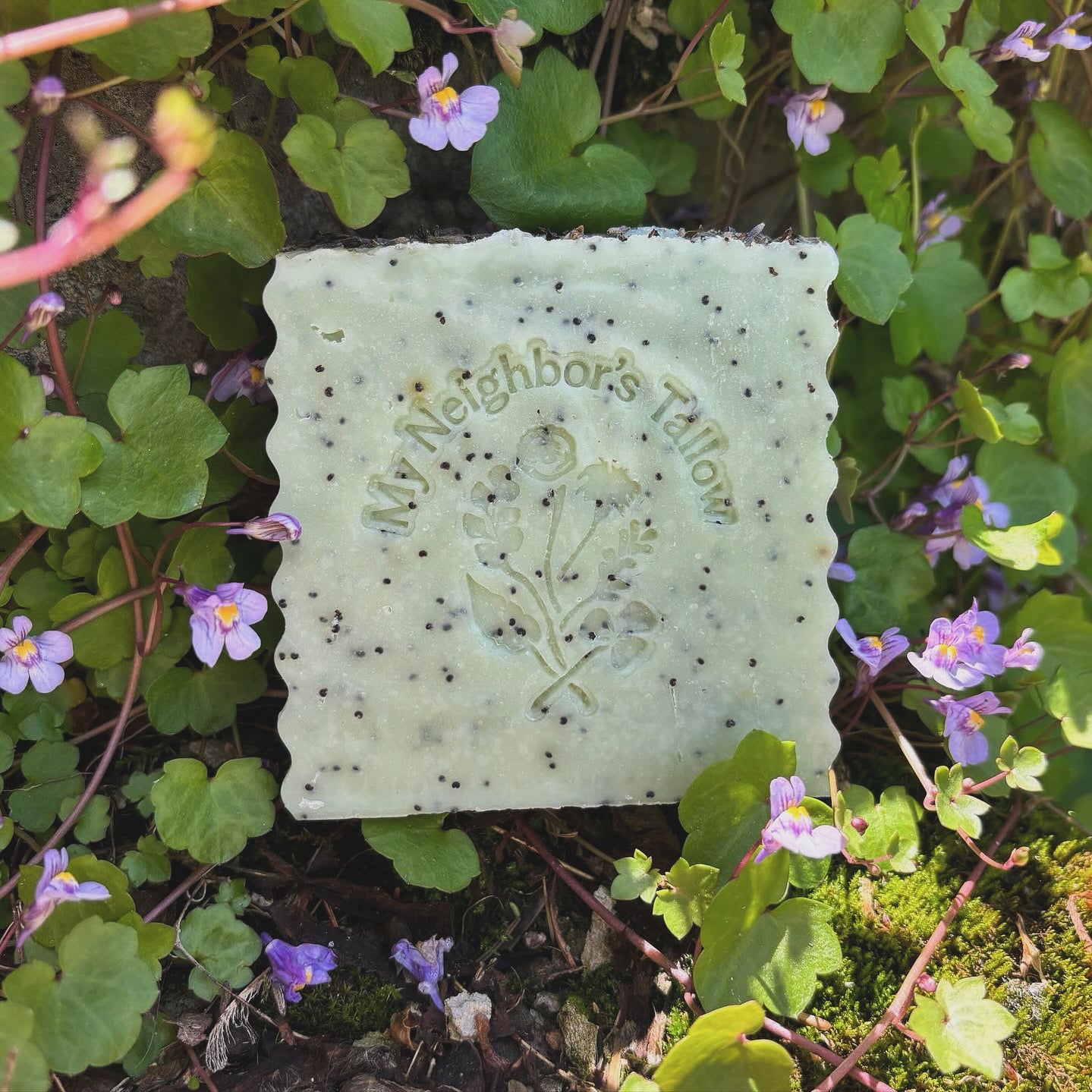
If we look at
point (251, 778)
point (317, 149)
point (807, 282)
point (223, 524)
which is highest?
point (317, 149)

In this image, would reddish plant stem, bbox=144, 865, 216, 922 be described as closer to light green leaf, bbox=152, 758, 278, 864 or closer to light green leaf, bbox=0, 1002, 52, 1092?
light green leaf, bbox=152, 758, 278, 864

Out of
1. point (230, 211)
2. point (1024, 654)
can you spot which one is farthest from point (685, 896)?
point (230, 211)

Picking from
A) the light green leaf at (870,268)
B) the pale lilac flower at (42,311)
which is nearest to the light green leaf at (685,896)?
the light green leaf at (870,268)

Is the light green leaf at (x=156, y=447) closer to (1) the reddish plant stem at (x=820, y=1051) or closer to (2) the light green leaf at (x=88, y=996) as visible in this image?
(2) the light green leaf at (x=88, y=996)

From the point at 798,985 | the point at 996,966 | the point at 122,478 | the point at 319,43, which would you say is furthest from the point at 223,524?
the point at 996,966

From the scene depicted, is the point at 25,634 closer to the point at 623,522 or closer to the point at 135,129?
the point at 135,129

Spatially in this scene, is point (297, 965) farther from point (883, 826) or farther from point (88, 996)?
point (883, 826)
